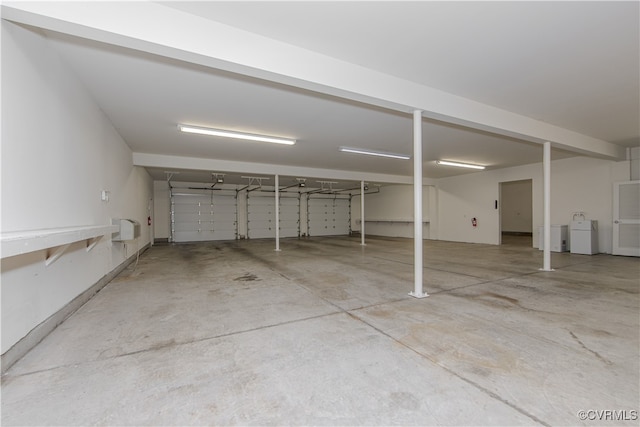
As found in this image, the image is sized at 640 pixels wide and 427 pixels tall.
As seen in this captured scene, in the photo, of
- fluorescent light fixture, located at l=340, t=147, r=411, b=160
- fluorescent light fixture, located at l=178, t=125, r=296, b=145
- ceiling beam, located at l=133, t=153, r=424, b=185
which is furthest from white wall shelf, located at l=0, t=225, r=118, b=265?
fluorescent light fixture, located at l=340, t=147, r=411, b=160

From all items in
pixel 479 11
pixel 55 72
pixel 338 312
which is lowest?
pixel 338 312

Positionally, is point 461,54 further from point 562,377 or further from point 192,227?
point 192,227

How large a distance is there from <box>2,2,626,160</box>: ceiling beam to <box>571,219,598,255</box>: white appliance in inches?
243

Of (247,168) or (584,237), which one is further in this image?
(247,168)

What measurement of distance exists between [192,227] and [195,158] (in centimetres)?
524

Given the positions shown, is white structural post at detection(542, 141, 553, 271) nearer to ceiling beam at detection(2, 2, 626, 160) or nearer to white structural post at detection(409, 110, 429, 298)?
ceiling beam at detection(2, 2, 626, 160)

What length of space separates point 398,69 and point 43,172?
12.5ft

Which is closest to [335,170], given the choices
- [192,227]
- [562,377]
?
[192,227]

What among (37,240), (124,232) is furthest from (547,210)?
(124,232)

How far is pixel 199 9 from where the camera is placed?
2.32 meters

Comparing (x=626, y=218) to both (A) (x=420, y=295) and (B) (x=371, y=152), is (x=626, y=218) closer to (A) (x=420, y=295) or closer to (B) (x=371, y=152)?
(B) (x=371, y=152)

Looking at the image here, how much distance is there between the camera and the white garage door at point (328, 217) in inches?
594

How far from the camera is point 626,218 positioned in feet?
23.1

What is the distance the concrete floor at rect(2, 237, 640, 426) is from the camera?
5.06ft
